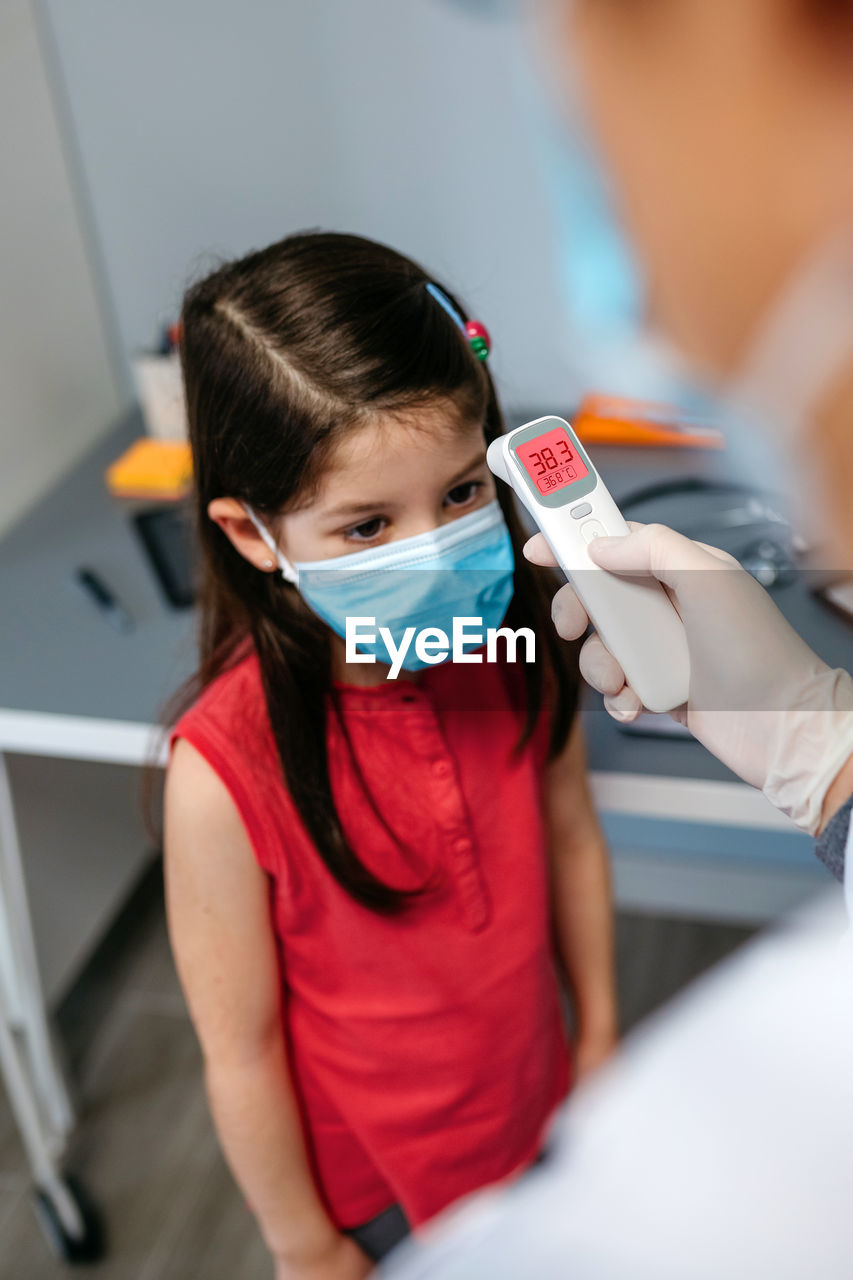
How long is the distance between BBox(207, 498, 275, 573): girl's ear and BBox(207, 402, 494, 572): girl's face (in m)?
0.07

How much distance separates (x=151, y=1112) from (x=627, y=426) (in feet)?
3.71

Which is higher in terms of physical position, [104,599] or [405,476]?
[405,476]

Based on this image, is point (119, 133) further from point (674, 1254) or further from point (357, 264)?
point (674, 1254)

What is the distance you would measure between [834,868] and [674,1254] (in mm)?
215

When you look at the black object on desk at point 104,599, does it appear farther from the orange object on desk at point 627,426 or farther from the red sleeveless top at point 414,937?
the orange object on desk at point 627,426

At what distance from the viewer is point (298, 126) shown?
1.21m

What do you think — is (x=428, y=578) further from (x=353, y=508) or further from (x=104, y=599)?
(x=104, y=599)

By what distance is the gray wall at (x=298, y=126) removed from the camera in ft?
3.57

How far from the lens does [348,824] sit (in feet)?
2.41

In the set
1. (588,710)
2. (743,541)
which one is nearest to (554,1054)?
(588,710)

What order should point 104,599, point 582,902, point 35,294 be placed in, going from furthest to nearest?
point 35,294
point 104,599
point 582,902

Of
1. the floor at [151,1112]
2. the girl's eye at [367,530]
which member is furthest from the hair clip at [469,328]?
the floor at [151,1112]

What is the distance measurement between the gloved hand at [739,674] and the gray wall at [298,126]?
559 millimetres

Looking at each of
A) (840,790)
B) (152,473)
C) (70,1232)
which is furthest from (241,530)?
(70,1232)
